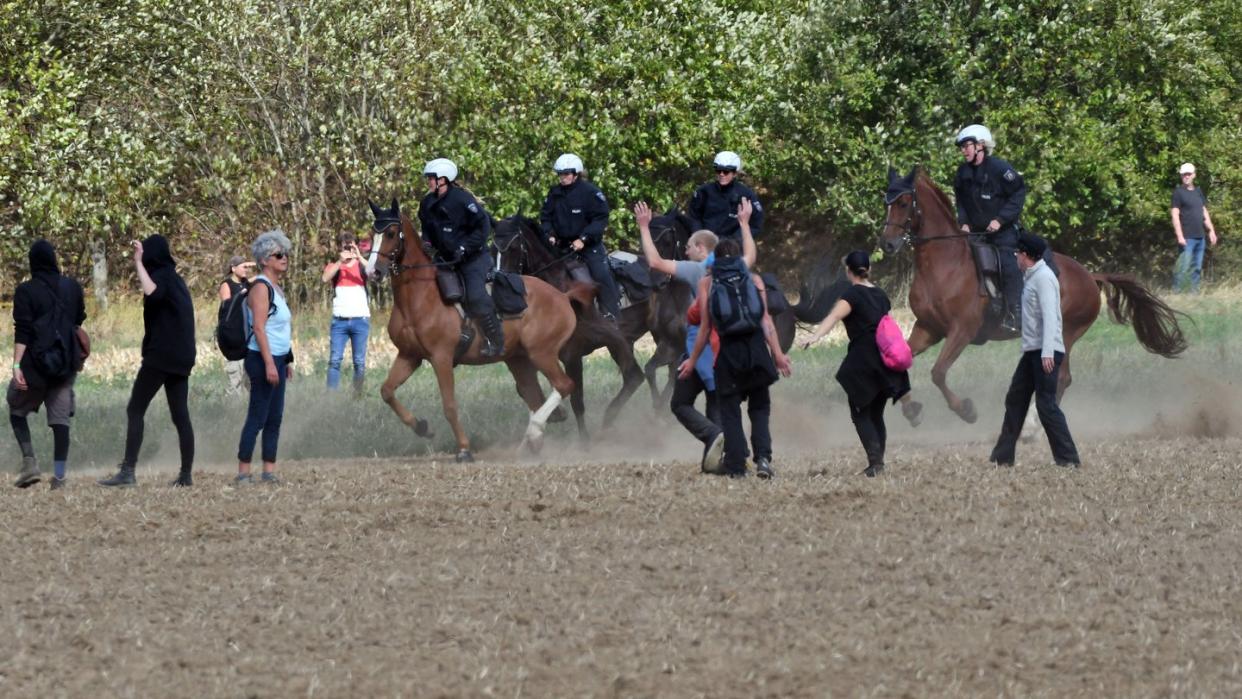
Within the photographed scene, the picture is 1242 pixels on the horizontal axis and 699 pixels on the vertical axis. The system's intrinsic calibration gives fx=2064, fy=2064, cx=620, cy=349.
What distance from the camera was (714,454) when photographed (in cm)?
1478

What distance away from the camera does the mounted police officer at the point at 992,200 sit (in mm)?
18734

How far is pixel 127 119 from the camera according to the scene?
38.9m

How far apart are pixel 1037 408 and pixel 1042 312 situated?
73 cm

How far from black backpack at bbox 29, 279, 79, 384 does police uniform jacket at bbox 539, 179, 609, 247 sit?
20.1ft

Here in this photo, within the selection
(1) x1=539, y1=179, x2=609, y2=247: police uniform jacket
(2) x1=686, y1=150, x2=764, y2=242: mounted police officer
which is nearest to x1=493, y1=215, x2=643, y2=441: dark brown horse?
(1) x1=539, y1=179, x2=609, y2=247: police uniform jacket

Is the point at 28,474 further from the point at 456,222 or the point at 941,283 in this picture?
the point at 941,283

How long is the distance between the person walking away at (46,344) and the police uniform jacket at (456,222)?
3705mm

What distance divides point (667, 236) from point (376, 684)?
12.6 m

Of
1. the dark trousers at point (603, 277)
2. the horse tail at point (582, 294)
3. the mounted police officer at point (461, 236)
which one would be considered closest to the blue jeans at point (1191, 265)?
the dark trousers at point (603, 277)

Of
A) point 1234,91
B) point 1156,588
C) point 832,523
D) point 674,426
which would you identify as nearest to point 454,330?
point 674,426

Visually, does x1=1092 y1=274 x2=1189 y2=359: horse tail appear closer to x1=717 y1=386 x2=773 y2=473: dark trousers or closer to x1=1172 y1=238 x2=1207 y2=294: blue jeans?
x1=717 y1=386 x2=773 y2=473: dark trousers

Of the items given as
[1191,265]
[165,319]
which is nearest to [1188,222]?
[1191,265]

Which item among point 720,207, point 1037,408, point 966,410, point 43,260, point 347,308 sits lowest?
point 966,410

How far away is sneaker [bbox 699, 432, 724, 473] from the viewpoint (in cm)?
1478
